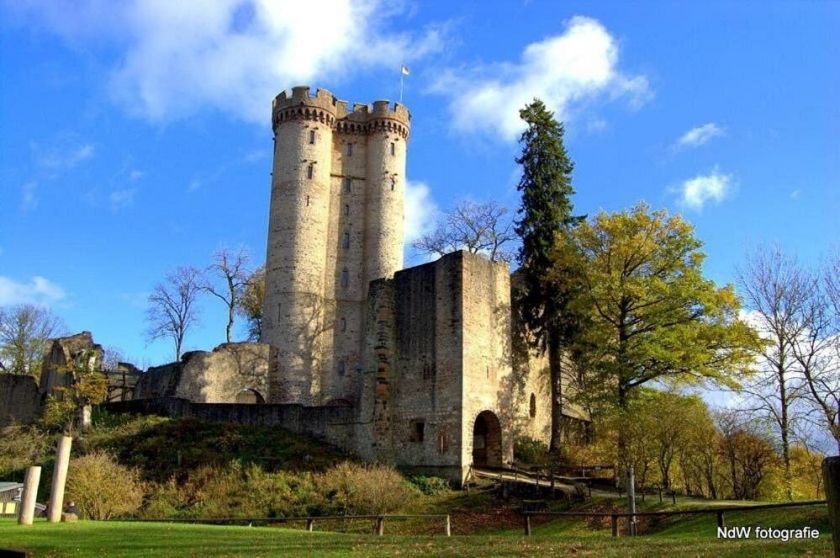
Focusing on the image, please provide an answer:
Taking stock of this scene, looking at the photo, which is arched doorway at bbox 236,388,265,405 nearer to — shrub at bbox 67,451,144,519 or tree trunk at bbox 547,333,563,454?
shrub at bbox 67,451,144,519

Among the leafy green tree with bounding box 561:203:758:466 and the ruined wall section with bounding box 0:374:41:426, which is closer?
the leafy green tree with bounding box 561:203:758:466

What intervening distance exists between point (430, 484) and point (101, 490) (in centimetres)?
1077

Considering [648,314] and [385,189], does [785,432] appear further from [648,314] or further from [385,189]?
[385,189]

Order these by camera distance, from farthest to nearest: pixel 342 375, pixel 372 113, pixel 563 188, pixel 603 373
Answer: pixel 372 113 < pixel 342 375 < pixel 563 188 < pixel 603 373

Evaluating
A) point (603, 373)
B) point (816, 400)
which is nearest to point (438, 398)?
point (603, 373)

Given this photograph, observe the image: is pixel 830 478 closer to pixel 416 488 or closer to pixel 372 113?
pixel 416 488

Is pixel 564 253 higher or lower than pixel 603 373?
higher

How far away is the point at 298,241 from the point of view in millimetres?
41469

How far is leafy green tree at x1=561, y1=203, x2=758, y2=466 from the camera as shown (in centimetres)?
2738

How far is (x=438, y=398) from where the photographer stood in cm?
3000

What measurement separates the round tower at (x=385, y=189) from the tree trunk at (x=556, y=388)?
39.4ft

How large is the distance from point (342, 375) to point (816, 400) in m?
23.7

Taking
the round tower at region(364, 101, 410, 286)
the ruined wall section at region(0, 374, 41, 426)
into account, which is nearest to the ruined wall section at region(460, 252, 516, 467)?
the round tower at region(364, 101, 410, 286)

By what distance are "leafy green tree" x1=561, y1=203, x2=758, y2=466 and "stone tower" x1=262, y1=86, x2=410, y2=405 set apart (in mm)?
15139
